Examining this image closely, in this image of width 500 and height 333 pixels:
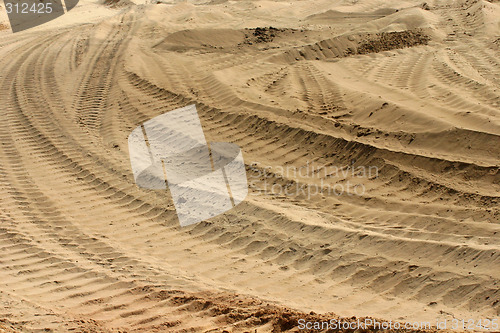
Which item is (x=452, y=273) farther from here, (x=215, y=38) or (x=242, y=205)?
(x=215, y=38)

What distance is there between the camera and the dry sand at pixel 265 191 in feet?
12.9

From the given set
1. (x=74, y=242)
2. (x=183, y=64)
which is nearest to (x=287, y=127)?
(x=74, y=242)

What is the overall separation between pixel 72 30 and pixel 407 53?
10400 mm

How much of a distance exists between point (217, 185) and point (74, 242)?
1.89 metres

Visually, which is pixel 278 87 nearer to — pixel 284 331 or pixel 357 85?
pixel 357 85

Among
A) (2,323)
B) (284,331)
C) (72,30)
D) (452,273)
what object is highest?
(72,30)

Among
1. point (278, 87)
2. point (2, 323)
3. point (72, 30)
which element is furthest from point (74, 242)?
point (72, 30)

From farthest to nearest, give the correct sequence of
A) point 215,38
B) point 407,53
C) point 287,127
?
1. point 215,38
2. point 407,53
3. point 287,127

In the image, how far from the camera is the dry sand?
3.92m

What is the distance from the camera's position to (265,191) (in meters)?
5.97

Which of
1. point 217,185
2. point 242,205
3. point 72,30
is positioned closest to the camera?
point 242,205

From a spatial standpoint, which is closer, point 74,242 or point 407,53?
point 74,242

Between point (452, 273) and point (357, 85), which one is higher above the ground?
point (357, 85)

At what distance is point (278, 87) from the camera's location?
8.76m
